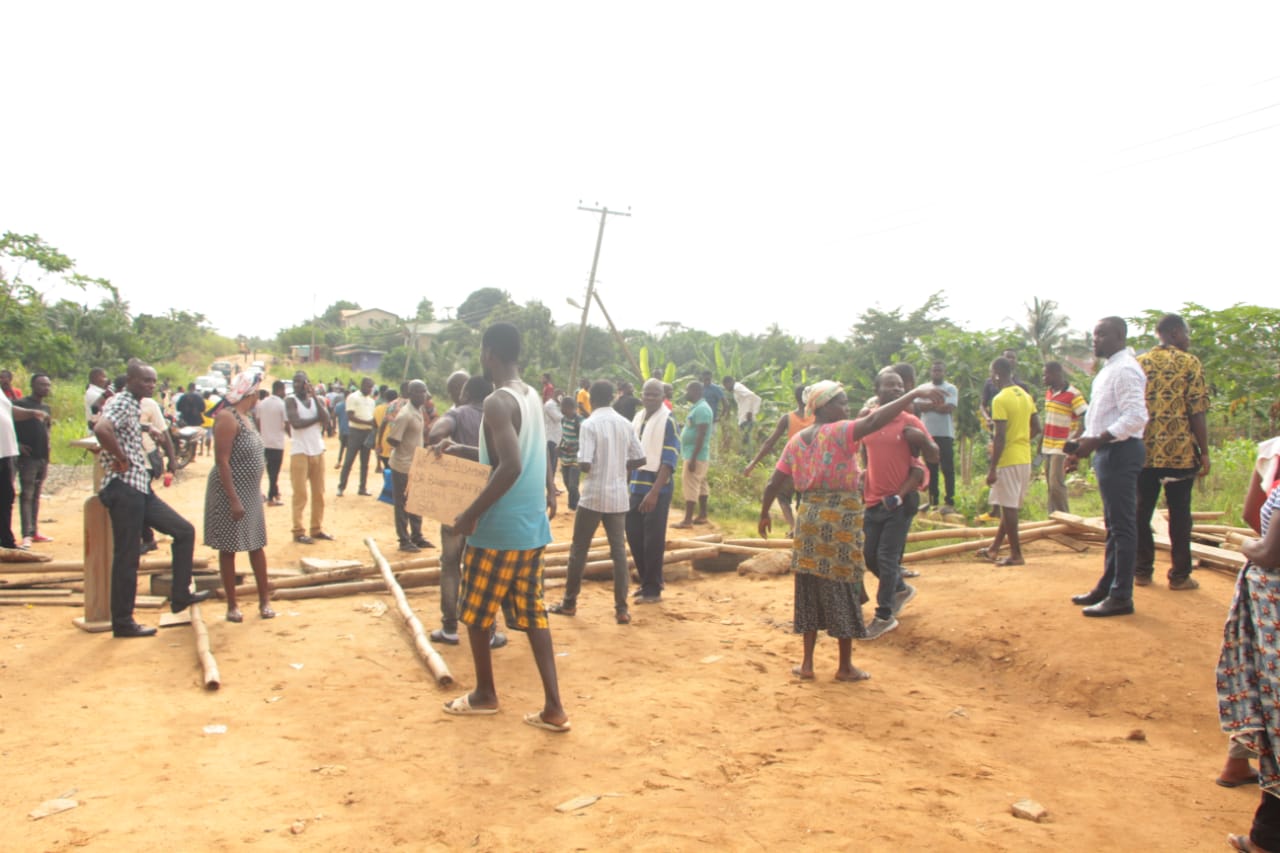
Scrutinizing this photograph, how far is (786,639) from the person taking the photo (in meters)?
6.46

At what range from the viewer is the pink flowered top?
5.24 m

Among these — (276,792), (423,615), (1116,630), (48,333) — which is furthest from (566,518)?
(48,333)

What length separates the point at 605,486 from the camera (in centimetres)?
661

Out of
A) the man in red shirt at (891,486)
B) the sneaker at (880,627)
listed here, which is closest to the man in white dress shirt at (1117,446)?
the man in red shirt at (891,486)

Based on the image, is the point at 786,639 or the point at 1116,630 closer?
the point at 1116,630

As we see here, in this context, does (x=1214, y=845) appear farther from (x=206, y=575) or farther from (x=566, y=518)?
(x=566, y=518)

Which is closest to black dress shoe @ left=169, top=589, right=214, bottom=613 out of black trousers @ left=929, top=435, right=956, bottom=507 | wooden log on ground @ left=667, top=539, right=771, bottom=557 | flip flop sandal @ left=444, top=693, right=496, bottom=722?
flip flop sandal @ left=444, top=693, right=496, bottom=722

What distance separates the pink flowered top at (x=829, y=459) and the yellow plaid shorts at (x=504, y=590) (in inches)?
75.5

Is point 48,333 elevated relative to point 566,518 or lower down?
elevated

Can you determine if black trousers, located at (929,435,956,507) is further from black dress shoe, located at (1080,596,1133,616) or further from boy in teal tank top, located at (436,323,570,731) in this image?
boy in teal tank top, located at (436,323,570,731)

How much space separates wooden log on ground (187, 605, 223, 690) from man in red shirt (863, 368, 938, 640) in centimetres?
434

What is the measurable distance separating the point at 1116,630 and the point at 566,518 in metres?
8.05

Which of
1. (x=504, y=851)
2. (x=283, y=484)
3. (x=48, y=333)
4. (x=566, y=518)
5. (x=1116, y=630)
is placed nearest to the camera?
(x=504, y=851)

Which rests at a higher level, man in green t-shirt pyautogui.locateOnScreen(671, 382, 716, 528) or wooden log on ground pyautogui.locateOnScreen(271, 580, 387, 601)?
man in green t-shirt pyautogui.locateOnScreen(671, 382, 716, 528)
